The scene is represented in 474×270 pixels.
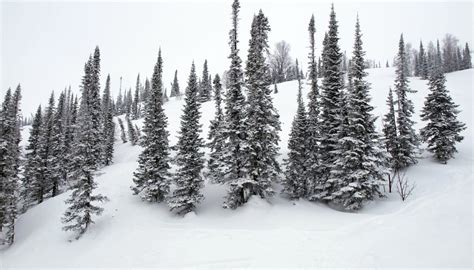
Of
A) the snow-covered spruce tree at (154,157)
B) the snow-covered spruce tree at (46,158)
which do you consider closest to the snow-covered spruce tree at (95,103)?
the snow-covered spruce tree at (154,157)

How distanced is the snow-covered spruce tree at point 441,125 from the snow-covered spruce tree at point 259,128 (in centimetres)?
1766

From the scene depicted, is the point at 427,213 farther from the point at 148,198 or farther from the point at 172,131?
the point at 172,131

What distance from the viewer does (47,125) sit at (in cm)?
3612

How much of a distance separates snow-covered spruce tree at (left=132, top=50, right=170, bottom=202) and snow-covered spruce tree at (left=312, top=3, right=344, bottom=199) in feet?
45.4

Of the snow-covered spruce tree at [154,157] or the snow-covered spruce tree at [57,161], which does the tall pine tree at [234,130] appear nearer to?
the snow-covered spruce tree at [154,157]

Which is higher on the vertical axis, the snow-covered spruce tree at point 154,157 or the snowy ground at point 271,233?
the snow-covered spruce tree at point 154,157

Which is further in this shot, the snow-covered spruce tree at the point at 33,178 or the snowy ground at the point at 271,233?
the snow-covered spruce tree at the point at 33,178

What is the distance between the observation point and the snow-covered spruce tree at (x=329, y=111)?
885 inches

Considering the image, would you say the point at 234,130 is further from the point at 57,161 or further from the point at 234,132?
the point at 57,161

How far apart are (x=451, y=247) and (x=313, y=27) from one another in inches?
1123

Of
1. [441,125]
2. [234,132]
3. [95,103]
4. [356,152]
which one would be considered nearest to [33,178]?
[95,103]

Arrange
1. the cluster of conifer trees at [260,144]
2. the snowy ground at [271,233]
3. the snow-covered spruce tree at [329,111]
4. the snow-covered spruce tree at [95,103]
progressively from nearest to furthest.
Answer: the snowy ground at [271,233] → the cluster of conifer trees at [260,144] → the snow-covered spruce tree at [95,103] → the snow-covered spruce tree at [329,111]

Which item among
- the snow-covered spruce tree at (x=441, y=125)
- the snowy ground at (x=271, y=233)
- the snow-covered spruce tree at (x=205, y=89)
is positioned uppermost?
the snow-covered spruce tree at (x=205, y=89)

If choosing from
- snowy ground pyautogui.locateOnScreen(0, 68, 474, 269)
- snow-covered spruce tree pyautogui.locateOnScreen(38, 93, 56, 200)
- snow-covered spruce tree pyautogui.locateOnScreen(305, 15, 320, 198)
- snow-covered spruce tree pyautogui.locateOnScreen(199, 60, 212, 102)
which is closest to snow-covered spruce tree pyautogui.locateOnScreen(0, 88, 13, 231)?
snowy ground pyautogui.locateOnScreen(0, 68, 474, 269)
